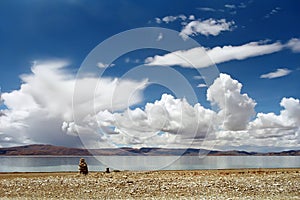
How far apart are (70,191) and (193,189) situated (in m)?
9.76

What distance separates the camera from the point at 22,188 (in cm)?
3456

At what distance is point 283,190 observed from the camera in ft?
102

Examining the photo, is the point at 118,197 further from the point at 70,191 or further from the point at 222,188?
the point at 222,188

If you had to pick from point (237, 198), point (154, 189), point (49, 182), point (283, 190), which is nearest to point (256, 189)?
point (283, 190)

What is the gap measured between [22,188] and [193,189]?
48.0 feet

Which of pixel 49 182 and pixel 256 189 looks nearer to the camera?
pixel 256 189

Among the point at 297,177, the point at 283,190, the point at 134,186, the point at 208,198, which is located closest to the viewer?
the point at 208,198

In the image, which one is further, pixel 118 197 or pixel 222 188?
pixel 222 188

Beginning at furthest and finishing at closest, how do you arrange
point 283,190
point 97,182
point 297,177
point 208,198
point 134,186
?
point 297,177 → point 97,182 → point 134,186 → point 283,190 → point 208,198

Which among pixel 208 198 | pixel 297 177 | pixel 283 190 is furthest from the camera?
pixel 297 177

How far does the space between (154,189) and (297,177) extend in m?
15.2

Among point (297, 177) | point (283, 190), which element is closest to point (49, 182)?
point (283, 190)

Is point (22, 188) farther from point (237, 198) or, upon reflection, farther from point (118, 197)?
point (237, 198)

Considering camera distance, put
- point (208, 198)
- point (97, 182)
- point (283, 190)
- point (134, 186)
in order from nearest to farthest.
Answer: point (208, 198)
point (283, 190)
point (134, 186)
point (97, 182)
